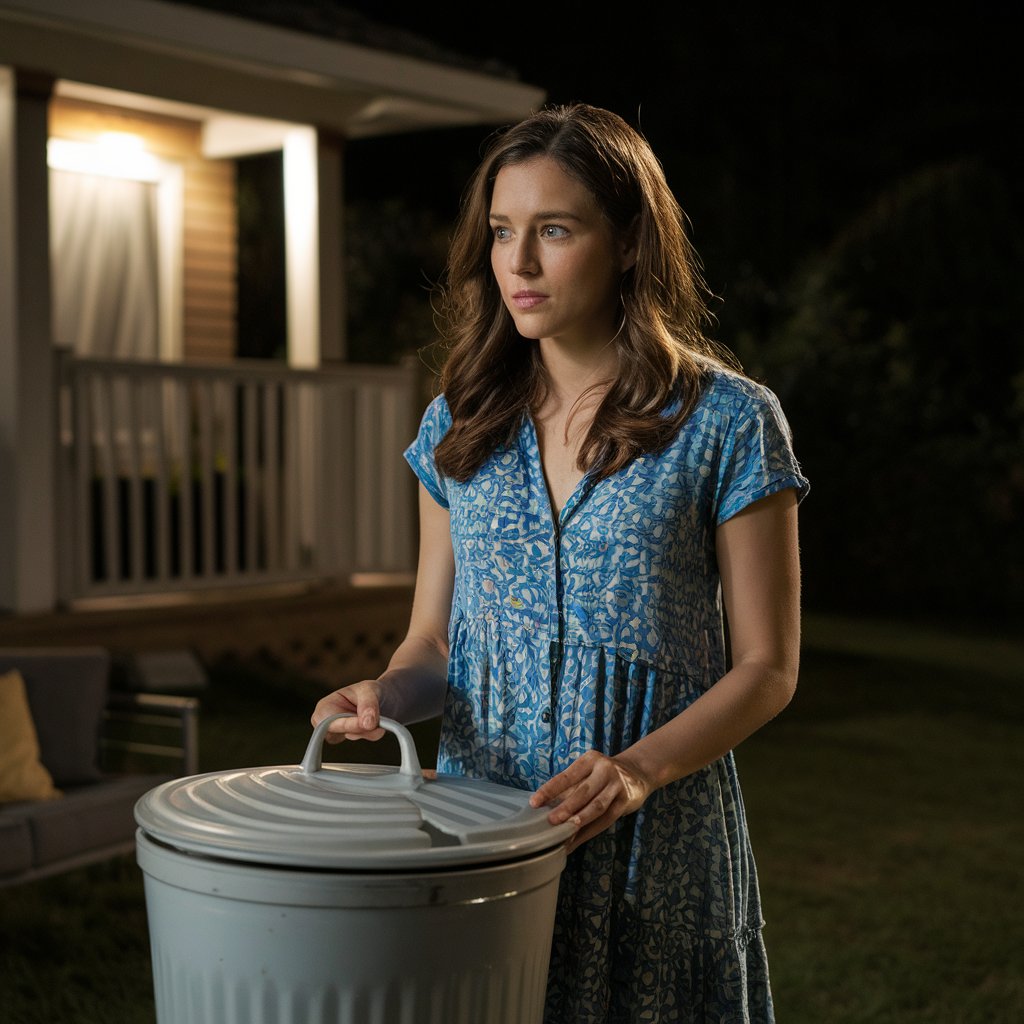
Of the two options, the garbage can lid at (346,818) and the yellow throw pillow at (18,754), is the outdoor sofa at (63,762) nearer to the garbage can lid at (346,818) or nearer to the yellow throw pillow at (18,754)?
the yellow throw pillow at (18,754)

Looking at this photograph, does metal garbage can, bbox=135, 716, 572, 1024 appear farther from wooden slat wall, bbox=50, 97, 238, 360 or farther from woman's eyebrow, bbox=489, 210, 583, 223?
wooden slat wall, bbox=50, 97, 238, 360

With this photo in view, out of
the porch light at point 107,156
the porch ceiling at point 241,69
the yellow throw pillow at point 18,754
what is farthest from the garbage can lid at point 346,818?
the porch light at point 107,156

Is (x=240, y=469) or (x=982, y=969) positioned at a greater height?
(x=240, y=469)

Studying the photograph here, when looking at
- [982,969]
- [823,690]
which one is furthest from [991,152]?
[982,969]

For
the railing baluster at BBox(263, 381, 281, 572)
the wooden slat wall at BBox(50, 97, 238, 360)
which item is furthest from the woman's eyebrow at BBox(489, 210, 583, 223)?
the wooden slat wall at BBox(50, 97, 238, 360)

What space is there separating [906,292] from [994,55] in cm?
573

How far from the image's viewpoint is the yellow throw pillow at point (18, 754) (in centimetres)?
477

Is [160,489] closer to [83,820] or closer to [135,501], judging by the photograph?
[135,501]

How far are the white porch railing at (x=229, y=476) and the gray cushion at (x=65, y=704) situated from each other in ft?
7.55

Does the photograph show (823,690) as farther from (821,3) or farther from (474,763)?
(821,3)

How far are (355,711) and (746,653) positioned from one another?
48cm

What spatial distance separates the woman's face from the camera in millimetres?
1840

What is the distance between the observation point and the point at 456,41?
80.9 feet

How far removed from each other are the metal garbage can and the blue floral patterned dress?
26 centimetres
